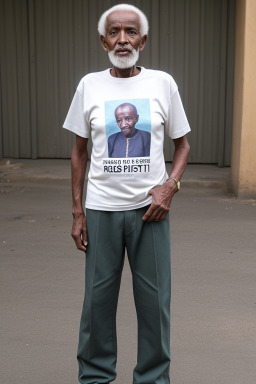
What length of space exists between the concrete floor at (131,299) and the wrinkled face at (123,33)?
73.4 inches

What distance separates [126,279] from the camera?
5.67 meters

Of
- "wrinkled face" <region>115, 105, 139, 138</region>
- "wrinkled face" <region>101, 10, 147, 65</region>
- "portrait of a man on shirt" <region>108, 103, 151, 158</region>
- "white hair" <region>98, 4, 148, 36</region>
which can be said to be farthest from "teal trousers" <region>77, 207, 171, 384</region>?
"white hair" <region>98, 4, 148, 36</region>

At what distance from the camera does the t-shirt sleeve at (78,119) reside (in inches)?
134

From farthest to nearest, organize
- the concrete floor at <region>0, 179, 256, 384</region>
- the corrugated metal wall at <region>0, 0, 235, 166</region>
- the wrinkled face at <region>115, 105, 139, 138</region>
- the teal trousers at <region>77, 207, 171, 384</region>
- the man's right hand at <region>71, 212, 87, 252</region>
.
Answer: the corrugated metal wall at <region>0, 0, 235, 166</region> < the concrete floor at <region>0, 179, 256, 384</region> < the man's right hand at <region>71, 212, 87, 252</region> < the teal trousers at <region>77, 207, 171, 384</region> < the wrinkled face at <region>115, 105, 139, 138</region>

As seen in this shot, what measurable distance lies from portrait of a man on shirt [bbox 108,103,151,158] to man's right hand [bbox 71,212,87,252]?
415 millimetres

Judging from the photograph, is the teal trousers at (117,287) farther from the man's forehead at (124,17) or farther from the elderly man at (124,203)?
the man's forehead at (124,17)

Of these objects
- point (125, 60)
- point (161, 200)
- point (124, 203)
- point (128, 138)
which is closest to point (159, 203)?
point (161, 200)

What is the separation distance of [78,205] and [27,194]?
20.2 feet

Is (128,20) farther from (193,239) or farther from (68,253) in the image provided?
(193,239)

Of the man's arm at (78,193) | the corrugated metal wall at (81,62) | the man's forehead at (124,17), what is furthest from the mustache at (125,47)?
the corrugated metal wall at (81,62)

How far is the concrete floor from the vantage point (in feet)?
13.3

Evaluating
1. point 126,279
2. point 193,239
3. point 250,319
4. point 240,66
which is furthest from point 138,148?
point 240,66

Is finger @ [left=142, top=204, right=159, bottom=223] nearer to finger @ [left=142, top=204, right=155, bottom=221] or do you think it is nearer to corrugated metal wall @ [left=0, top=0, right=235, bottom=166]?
finger @ [left=142, top=204, right=155, bottom=221]

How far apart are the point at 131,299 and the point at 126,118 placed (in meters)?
2.28
